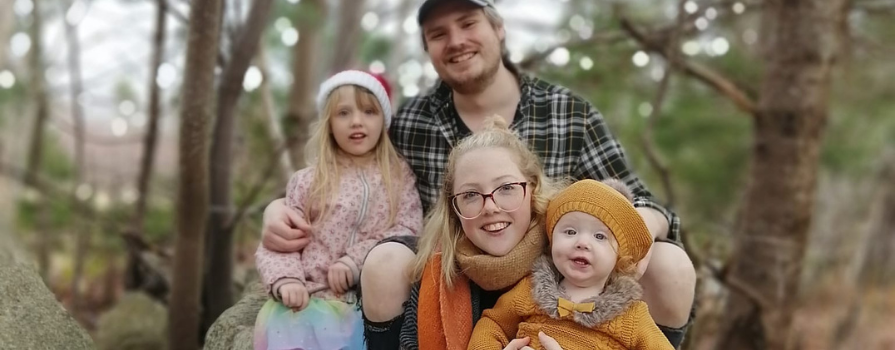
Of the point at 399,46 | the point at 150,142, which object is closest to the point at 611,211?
the point at 150,142

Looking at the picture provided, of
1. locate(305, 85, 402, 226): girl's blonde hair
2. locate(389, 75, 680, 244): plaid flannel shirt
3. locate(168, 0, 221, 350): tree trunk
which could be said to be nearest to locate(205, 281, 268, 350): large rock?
locate(305, 85, 402, 226): girl's blonde hair

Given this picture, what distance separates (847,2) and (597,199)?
293cm

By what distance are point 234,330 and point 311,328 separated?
15.7 inches

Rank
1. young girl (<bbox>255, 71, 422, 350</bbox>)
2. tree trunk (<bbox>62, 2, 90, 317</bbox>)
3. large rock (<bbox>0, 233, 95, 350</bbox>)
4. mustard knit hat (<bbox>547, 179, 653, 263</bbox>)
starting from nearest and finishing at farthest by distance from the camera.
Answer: mustard knit hat (<bbox>547, 179, 653, 263</bbox>)
large rock (<bbox>0, 233, 95, 350</bbox>)
young girl (<bbox>255, 71, 422, 350</bbox>)
tree trunk (<bbox>62, 2, 90, 317</bbox>)

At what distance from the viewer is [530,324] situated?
1947 millimetres

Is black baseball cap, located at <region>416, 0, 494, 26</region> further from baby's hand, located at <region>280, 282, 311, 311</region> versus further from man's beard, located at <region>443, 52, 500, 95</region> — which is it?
baby's hand, located at <region>280, 282, 311, 311</region>

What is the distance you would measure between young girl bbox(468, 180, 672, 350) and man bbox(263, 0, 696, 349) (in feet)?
1.49

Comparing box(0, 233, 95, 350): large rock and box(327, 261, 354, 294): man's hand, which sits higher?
box(327, 261, 354, 294): man's hand

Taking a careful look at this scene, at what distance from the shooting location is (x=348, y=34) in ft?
18.1

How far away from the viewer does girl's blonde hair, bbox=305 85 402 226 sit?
Result: 245cm

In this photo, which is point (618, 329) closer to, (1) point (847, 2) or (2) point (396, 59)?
(1) point (847, 2)

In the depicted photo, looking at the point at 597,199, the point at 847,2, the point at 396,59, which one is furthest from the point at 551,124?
the point at 396,59

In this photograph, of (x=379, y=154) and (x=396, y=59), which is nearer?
(x=379, y=154)

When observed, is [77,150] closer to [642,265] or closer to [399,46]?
[399,46]
